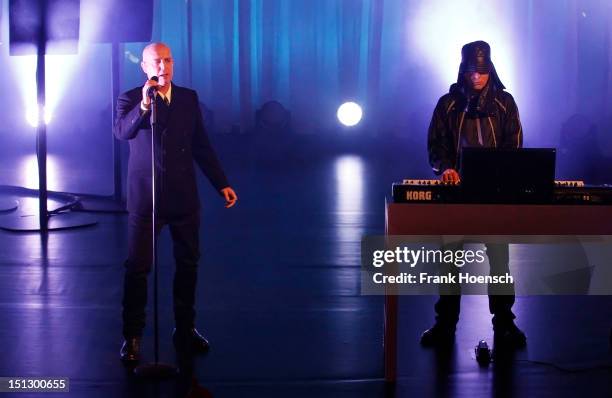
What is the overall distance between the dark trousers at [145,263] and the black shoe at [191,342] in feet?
0.43

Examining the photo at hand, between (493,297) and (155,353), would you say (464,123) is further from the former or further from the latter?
(155,353)

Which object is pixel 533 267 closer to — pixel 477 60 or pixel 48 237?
pixel 477 60

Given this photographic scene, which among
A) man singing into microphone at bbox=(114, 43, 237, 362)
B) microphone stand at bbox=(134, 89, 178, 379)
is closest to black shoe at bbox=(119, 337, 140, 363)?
man singing into microphone at bbox=(114, 43, 237, 362)

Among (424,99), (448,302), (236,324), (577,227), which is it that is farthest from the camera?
(424,99)

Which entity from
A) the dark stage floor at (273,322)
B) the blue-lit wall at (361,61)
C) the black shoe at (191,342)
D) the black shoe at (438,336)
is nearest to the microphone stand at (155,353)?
the dark stage floor at (273,322)

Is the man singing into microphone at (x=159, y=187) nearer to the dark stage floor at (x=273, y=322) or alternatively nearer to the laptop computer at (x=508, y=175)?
the dark stage floor at (x=273, y=322)

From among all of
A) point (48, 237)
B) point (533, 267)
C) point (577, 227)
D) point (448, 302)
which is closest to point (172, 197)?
point (448, 302)

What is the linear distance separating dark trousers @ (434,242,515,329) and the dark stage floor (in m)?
0.12

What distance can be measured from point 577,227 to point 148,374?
1723 mm

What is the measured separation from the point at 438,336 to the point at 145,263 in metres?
1.34

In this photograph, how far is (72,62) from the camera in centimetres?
1419

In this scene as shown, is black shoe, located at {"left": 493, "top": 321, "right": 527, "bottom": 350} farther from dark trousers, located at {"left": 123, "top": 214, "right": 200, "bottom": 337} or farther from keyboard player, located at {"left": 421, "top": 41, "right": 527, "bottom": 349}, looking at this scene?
dark trousers, located at {"left": 123, "top": 214, "right": 200, "bottom": 337}

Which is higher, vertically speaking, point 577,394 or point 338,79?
point 338,79

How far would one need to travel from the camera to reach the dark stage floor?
373cm
